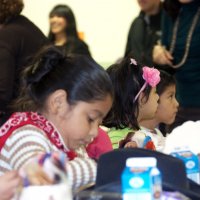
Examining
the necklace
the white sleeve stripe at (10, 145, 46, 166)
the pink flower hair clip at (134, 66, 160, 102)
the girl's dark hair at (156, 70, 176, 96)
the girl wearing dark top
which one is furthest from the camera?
the girl wearing dark top

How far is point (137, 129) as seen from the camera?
2.10m

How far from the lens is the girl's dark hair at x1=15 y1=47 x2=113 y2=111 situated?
1.46 meters

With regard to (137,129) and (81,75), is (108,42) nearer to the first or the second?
(137,129)

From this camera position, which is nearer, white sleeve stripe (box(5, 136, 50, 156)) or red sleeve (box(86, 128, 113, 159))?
white sleeve stripe (box(5, 136, 50, 156))

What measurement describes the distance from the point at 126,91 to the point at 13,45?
0.49 metres

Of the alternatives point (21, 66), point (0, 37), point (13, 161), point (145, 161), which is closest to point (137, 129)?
point (21, 66)

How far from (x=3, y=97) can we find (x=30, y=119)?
79 centimetres

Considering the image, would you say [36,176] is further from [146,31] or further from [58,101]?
[146,31]

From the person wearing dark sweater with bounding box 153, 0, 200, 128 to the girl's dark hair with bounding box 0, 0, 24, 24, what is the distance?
0.89 m

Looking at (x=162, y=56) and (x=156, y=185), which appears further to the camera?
(x=162, y=56)

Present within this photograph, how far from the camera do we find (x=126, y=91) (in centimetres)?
214

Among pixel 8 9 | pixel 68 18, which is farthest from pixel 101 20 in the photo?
pixel 8 9

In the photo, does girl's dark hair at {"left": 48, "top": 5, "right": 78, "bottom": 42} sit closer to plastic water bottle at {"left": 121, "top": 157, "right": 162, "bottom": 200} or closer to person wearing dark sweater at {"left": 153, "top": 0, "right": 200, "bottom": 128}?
person wearing dark sweater at {"left": 153, "top": 0, "right": 200, "bottom": 128}

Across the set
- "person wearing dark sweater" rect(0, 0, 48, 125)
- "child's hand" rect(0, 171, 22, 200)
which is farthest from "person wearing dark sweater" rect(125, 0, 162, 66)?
"child's hand" rect(0, 171, 22, 200)
